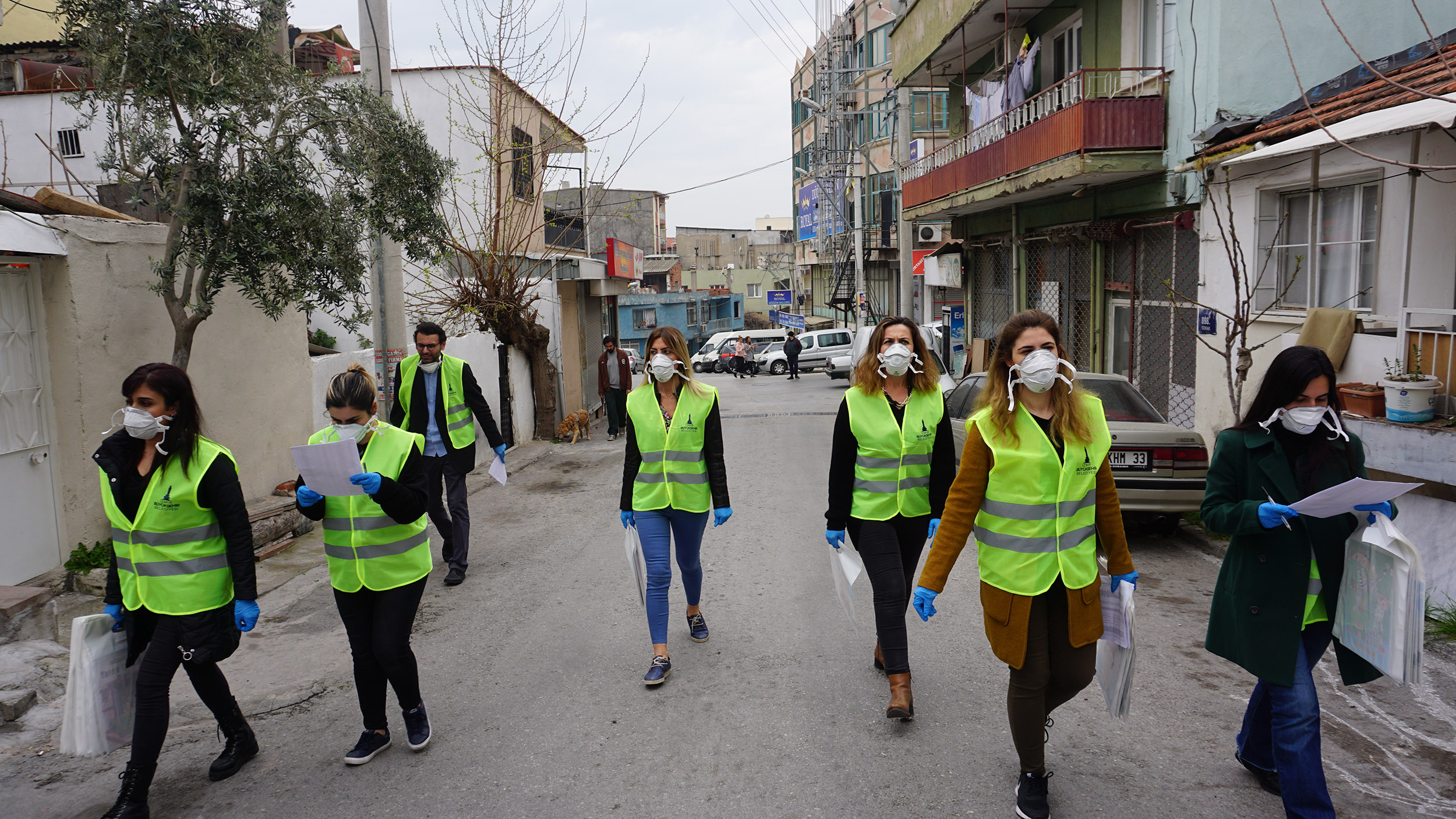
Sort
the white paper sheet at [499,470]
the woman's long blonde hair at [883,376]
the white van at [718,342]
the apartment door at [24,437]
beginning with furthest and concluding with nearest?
the white van at [718,342] → the white paper sheet at [499,470] → the apartment door at [24,437] → the woman's long blonde hair at [883,376]

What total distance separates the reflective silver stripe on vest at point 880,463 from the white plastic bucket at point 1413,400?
14.3 ft

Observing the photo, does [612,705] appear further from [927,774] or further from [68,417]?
[68,417]

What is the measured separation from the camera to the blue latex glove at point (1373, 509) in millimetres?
3260

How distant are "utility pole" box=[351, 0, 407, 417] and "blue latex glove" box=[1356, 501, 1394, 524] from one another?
760 centimetres

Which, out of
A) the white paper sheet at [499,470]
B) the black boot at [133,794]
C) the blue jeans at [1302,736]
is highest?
the white paper sheet at [499,470]

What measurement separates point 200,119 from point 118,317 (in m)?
1.64

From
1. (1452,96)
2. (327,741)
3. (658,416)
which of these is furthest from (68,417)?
(1452,96)

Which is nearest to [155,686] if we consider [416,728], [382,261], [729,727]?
[416,728]

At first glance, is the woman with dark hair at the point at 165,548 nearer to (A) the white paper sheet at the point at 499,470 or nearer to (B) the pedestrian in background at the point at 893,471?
(B) the pedestrian in background at the point at 893,471

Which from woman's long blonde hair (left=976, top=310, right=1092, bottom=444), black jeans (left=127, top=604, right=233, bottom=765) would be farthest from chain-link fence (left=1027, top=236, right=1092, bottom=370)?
black jeans (left=127, top=604, right=233, bottom=765)

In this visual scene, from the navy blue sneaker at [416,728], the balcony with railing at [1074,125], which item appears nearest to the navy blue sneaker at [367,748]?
the navy blue sneaker at [416,728]

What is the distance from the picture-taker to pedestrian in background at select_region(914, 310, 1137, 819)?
11.5 ft

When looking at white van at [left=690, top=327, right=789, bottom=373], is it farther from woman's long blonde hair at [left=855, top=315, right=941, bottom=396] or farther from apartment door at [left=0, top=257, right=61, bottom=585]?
woman's long blonde hair at [left=855, top=315, right=941, bottom=396]

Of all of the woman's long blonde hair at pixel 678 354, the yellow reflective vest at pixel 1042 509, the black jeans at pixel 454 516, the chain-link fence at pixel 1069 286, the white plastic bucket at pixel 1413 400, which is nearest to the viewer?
the yellow reflective vest at pixel 1042 509
